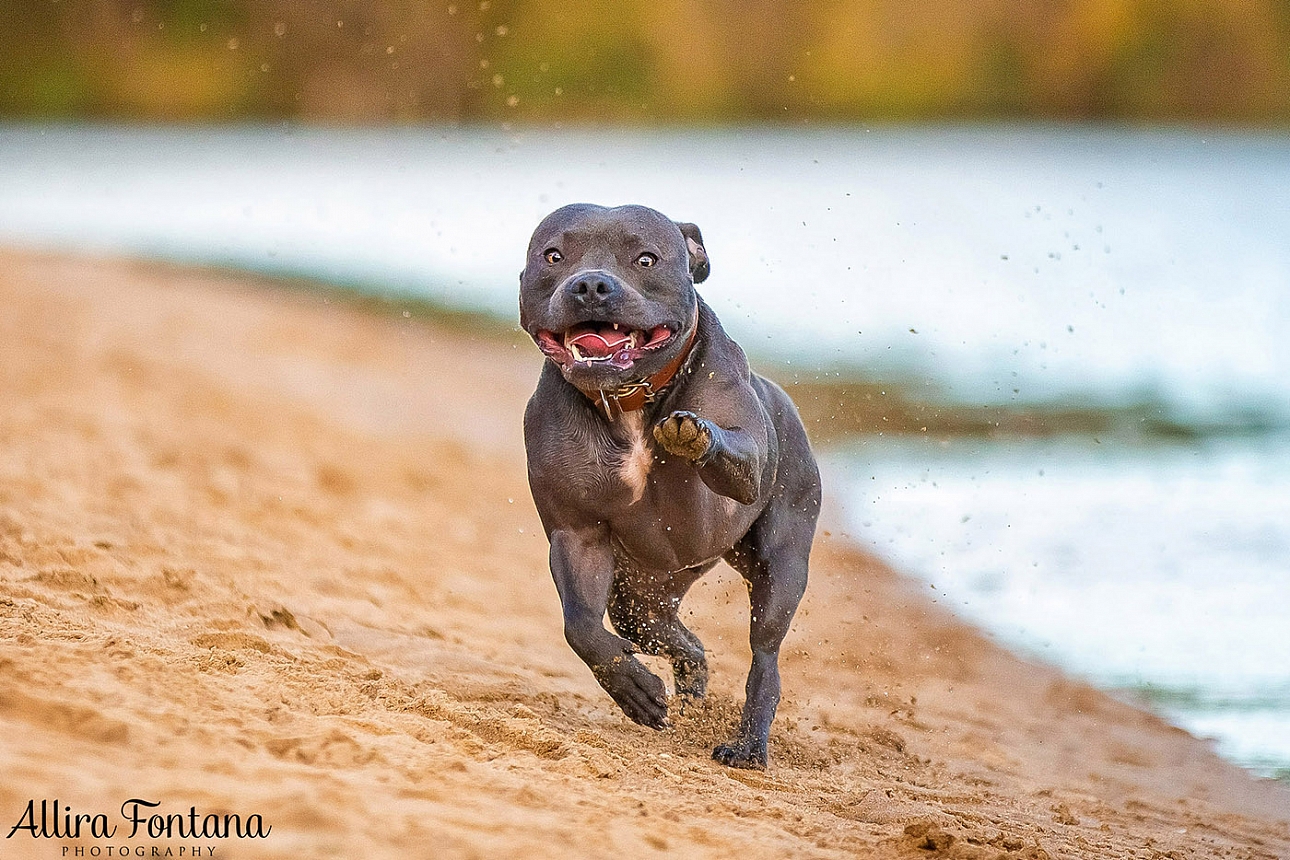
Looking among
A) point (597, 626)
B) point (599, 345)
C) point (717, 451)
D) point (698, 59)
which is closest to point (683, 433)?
point (717, 451)

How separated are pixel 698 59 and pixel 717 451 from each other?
38432 mm

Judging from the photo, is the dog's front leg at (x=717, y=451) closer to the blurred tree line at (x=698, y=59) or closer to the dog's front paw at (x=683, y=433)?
the dog's front paw at (x=683, y=433)

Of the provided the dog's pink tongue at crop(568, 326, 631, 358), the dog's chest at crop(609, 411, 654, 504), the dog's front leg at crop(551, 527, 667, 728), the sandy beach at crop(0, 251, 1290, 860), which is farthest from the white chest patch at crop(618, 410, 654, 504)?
the sandy beach at crop(0, 251, 1290, 860)

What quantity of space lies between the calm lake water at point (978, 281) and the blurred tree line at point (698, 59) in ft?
4.49

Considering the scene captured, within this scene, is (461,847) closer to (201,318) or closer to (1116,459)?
(1116,459)

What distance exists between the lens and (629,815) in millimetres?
3678

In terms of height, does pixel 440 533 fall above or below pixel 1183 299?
below

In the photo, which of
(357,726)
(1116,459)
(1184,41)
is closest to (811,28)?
(1184,41)

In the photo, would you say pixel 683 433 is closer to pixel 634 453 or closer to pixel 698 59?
pixel 634 453

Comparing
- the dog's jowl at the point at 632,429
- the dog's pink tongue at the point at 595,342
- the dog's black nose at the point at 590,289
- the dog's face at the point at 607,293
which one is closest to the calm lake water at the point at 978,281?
the dog's jowl at the point at 632,429

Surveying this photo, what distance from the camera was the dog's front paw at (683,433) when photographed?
4.13 m

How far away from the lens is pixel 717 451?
4262 mm

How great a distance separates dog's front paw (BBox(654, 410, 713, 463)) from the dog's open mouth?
0.28 meters

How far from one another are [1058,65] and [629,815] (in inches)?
1660
